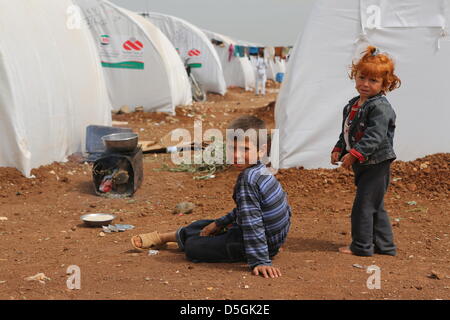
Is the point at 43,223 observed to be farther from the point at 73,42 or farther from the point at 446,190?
the point at 73,42

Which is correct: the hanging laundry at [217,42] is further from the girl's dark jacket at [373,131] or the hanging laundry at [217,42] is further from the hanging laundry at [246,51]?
the girl's dark jacket at [373,131]

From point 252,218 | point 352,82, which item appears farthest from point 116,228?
point 352,82

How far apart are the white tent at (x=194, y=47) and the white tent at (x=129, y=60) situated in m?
7.49

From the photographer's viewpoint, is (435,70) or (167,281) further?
(435,70)

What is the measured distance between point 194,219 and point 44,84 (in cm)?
403

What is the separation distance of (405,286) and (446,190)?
3.29 meters

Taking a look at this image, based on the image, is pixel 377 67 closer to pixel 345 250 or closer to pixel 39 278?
pixel 345 250

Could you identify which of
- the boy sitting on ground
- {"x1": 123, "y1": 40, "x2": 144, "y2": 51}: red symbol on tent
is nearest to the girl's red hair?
the boy sitting on ground

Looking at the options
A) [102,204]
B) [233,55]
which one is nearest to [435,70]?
[102,204]

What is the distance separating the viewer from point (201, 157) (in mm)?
8898

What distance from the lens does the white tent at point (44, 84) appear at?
732cm

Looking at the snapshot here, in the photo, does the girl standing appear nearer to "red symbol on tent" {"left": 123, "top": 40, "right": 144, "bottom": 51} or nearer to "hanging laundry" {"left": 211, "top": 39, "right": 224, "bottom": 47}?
"red symbol on tent" {"left": 123, "top": 40, "right": 144, "bottom": 51}

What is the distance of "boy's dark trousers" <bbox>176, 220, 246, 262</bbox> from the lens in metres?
3.77

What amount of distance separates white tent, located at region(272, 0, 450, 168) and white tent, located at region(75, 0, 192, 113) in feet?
29.3
